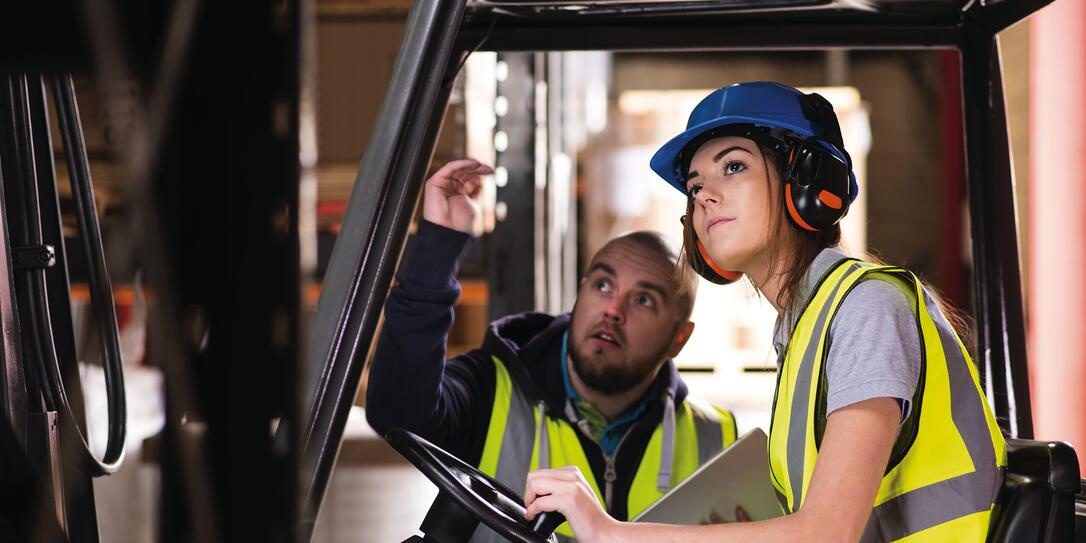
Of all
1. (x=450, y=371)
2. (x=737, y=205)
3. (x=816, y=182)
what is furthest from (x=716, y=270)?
(x=450, y=371)

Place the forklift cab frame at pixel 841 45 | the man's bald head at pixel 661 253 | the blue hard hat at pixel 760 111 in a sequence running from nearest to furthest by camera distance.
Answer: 1. the blue hard hat at pixel 760 111
2. the forklift cab frame at pixel 841 45
3. the man's bald head at pixel 661 253

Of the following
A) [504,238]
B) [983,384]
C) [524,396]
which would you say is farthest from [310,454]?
[504,238]

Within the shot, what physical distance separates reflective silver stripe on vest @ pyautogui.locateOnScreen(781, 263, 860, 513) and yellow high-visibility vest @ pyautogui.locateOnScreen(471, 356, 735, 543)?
0.97 meters

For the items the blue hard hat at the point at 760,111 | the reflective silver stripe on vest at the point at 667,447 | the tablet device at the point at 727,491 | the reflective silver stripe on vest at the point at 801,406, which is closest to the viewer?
the reflective silver stripe on vest at the point at 801,406

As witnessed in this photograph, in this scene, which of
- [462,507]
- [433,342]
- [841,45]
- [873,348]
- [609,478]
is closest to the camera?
[873,348]

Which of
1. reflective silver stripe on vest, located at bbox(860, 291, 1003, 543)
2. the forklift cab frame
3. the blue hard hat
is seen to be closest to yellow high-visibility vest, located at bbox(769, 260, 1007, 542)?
reflective silver stripe on vest, located at bbox(860, 291, 1003, 543)

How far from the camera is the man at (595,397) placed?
2.59m

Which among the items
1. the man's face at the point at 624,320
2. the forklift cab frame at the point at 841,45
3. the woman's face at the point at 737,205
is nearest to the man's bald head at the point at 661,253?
the man's face at the point at 624,320

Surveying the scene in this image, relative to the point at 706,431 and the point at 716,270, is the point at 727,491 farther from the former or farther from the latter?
the point at 706,431

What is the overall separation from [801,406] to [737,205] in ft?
1.15

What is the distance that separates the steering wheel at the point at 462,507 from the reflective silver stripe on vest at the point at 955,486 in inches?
19.3

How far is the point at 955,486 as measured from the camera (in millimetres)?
1542

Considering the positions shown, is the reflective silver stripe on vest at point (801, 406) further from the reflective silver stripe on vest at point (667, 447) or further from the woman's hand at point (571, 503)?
the reflective silver stripe on vest at point (667, 447)

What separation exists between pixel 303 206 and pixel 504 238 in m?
2.91
